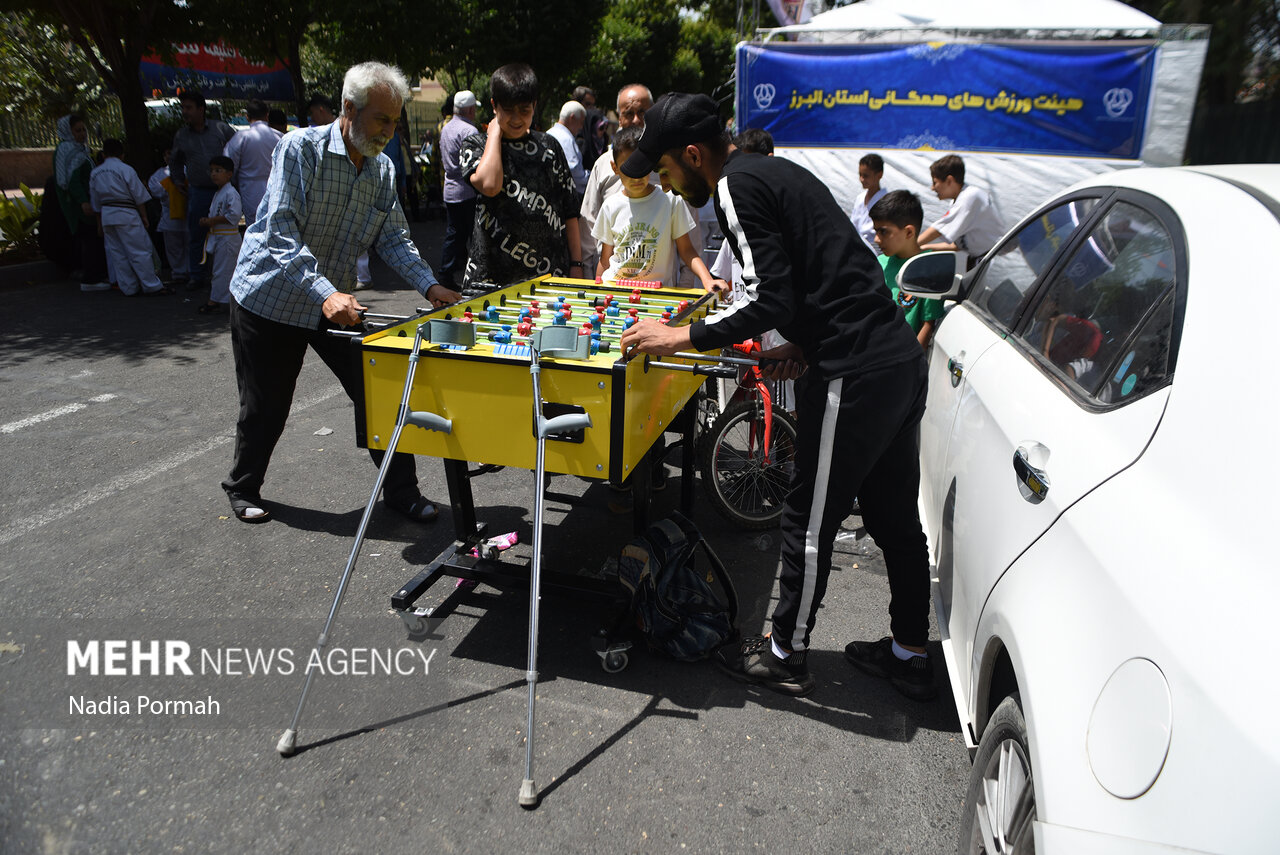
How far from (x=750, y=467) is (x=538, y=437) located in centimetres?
195

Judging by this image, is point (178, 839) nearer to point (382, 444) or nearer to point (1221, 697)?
point (382, 444)

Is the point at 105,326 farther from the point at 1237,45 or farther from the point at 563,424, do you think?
the point at 1237,45

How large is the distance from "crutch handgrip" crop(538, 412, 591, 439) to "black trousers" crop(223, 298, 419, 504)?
168 cm

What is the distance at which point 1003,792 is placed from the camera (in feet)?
6.22

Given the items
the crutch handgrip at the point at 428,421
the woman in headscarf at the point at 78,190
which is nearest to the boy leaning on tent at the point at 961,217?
the crutch handgrip at the point at 428,421

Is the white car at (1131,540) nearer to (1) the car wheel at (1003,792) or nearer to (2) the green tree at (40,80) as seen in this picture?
(1) the car wheel at (1003,792)

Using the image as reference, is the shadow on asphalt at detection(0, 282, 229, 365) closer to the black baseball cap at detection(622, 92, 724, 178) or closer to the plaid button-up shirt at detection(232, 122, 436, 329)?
the plaid button-up shirt at detection(232, 122, 436, 329)

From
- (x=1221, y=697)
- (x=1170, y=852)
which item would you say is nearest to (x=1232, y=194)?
(x=1221, y=697)

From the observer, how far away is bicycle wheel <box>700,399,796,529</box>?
441 centimetres

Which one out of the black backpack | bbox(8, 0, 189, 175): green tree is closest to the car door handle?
the black backpack

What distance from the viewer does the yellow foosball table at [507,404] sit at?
2906 millimetres

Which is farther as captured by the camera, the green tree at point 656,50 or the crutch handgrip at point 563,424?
the green tree at point 656,50

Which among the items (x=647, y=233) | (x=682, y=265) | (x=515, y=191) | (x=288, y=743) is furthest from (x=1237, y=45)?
(x=288, y=743)

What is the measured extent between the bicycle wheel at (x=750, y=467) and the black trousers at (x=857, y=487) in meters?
1.39
